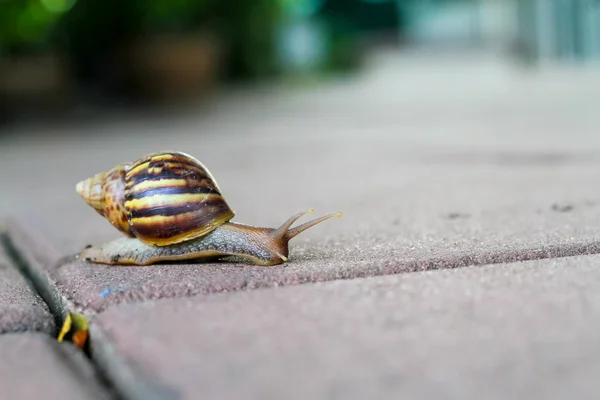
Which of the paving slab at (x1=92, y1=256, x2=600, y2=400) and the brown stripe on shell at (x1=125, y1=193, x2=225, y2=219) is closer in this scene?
the paving slab at (x1=92, y1=256, x2=600, y2=400)

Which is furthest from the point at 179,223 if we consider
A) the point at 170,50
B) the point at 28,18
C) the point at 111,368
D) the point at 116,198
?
the point at 170,50

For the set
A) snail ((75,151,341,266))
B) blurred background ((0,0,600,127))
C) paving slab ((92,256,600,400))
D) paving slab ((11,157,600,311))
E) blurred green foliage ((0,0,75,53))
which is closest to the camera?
paving slab ((92,256,600,400))

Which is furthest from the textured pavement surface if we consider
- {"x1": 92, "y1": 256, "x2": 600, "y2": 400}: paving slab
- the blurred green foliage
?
the blurred green foliage

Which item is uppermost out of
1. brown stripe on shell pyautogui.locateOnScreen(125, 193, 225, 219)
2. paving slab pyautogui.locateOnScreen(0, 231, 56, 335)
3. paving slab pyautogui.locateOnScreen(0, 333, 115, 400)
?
brown stripe on shell pyautogui.locateOnScreen(125, 193, 225, 219)

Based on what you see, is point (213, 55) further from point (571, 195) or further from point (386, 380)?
point (386, 380)

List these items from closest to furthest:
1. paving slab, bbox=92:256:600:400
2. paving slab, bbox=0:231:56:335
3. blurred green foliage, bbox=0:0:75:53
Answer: paving slab, bbox=92:256:600:400
paving slab, bbox=0:231:56:335
blurred green foliage, bbox=0:0:75:53

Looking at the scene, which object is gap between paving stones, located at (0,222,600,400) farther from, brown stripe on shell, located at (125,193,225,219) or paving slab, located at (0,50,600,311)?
brown stripe on shell, located at (125,193,225,219)

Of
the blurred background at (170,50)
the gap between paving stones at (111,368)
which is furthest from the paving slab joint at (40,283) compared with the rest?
the blurred background at (170,50)
